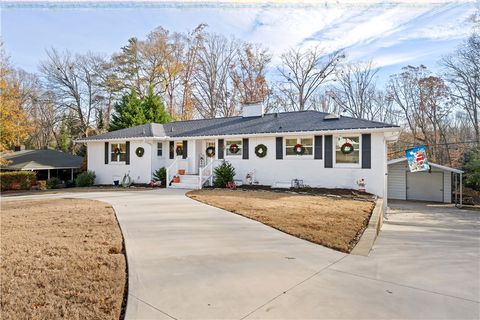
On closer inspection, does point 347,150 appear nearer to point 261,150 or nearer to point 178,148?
point 261,150

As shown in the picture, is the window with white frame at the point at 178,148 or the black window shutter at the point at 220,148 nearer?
the black window shutter at the point at 220,148

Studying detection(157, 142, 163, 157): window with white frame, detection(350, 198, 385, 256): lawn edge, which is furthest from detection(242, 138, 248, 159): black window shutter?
detection(350, 198, 385, 256): lawn edge

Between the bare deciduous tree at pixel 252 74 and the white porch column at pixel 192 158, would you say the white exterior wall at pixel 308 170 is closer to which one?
the white porch column at pixel 192 158

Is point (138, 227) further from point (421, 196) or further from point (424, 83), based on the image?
point (424, 83)

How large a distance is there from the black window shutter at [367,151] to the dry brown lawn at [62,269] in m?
10.3

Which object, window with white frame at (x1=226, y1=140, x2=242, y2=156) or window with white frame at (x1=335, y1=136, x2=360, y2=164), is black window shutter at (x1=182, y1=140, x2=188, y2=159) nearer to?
window with white frame at (x1=226, y1=140, x2=242, y2=156)

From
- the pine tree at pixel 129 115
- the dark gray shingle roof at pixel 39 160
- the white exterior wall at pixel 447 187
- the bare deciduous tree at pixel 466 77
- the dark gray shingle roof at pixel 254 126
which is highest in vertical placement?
the bare deciduous tree at pixel 466 77

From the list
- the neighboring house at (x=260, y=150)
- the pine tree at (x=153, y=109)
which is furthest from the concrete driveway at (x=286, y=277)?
the pine tree at (x=153, y=109)

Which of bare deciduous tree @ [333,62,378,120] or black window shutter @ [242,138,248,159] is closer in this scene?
black window shutter @ [242,138,248,159]

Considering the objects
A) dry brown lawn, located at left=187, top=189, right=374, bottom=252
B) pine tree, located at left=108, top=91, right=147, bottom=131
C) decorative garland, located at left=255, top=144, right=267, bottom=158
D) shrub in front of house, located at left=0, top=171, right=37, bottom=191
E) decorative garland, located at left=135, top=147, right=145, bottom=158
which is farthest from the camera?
pine tree, located at left=108, top=91, right=147, bottom=131

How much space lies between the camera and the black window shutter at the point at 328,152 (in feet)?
42.4

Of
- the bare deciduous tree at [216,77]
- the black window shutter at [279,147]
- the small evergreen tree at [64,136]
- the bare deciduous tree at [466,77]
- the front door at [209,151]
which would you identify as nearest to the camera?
the black window shutter at [279,147]

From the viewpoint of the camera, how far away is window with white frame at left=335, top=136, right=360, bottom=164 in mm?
12508

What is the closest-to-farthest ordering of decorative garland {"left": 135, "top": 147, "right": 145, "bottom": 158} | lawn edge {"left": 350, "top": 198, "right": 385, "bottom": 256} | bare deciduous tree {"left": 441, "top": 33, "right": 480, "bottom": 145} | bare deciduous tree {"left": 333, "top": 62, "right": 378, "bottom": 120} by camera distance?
lawn edge {"left": 350, "top": 198, "right": 385, "bottom": 256} → decorative garland {"left": 135, "top": 147, "right": 145, "bottom": 158} → bare deciduous tree {"left": 441, "top": 33, "right": 480, "bottom": 145} → bare deciduous tree {"left": 333, "top": 62, "right": 378, "bottom": 120}
